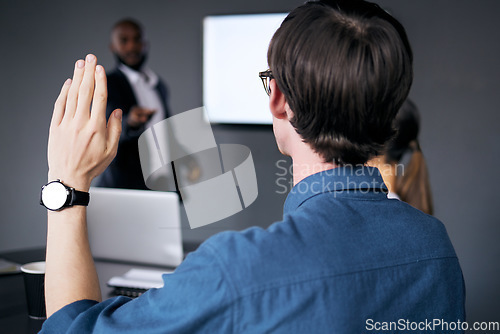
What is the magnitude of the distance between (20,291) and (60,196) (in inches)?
34.0

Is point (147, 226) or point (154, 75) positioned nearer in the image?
point (147, 226)

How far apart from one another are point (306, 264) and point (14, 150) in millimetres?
3824

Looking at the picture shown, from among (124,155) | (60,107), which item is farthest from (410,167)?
(124,155)

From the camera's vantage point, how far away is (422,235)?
28.5 inches

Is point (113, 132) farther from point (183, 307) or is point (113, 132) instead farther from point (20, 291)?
point (20, 291)

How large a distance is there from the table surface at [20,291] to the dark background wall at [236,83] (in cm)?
74

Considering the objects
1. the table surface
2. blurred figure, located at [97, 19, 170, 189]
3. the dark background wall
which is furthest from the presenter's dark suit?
the table surface

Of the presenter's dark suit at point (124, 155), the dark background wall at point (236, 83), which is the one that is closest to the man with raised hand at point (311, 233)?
the dark background wall at point (236, 83)

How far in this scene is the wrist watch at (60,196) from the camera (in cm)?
78

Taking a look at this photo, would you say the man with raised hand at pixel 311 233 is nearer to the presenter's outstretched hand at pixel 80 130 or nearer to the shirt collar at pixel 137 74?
the presenter's outstretched hand at pixel 80 130

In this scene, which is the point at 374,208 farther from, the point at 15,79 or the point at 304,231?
the point at 15,79

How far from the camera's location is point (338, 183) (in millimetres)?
739

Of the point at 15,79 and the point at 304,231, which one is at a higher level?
the point at 15,79

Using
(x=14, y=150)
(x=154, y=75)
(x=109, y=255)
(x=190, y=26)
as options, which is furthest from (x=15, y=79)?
(x=109, y=255)
